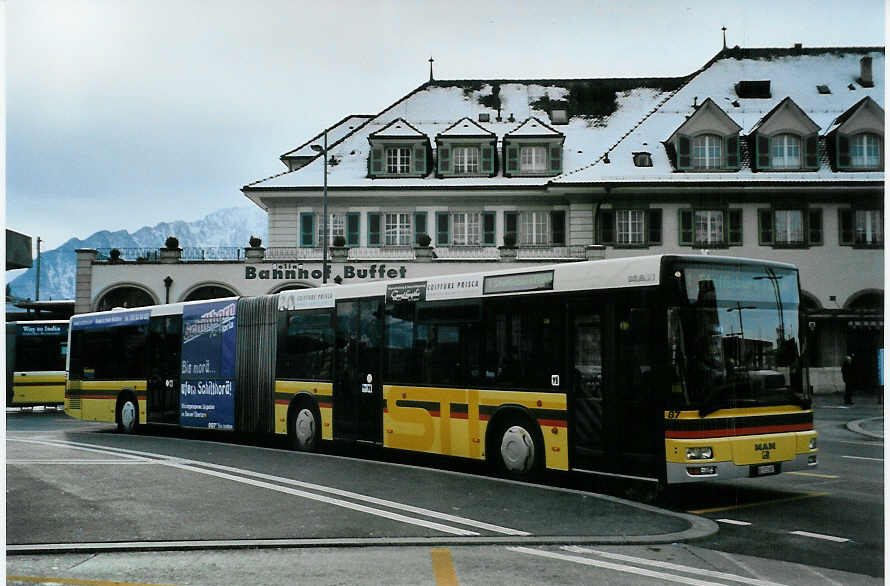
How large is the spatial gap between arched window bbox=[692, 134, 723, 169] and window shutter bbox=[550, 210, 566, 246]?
18.2 ft

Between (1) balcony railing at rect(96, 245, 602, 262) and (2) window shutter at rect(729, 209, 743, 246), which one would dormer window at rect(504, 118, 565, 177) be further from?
(2) window shutter at rect(729, 209, 743, 246)

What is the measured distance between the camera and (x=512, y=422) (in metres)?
12.5

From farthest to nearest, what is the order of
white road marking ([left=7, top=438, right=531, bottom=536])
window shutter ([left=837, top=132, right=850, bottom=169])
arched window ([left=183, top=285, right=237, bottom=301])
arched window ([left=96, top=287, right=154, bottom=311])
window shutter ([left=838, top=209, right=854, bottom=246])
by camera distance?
1. arched window ([left=96, top=287, right=154, bottom=311])
2. arched window ([left=183, top=285, right=237, bottom=301])
3. window shutter ([left=837, top=132, right=850, bottom=169])
4. window shutter ([left=838, top=209, right=854, bottom=246])
5. white road marking ([left=7, top=438, right=531, bottom=536])

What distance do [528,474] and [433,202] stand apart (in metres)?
28.4

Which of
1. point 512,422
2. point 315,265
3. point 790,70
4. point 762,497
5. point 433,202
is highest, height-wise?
point 790,70

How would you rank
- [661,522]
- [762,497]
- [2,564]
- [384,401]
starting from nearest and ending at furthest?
[2,564]
[661,522]
[762,497]
[384,401]

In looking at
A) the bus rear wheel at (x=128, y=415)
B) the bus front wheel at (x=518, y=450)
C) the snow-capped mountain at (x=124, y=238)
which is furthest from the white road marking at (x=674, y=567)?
the bus rear wheel at (x=128, y=415)

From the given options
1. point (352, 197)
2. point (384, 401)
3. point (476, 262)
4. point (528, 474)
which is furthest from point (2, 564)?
point (352, 197)

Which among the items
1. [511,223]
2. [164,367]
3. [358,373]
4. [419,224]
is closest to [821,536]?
[358,373]

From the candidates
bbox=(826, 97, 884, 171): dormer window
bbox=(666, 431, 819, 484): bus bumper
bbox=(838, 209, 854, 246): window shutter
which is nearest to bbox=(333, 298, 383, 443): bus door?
bbox=(666, 431, 819, 484): bus bumper

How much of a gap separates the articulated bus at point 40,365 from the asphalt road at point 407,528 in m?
19.4

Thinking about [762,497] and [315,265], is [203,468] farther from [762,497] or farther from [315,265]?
[315,265]

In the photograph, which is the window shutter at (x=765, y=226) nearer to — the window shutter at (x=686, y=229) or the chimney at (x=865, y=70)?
the window shutter at (x=686, y=229)

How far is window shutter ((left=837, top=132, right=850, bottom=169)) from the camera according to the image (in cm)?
3159
